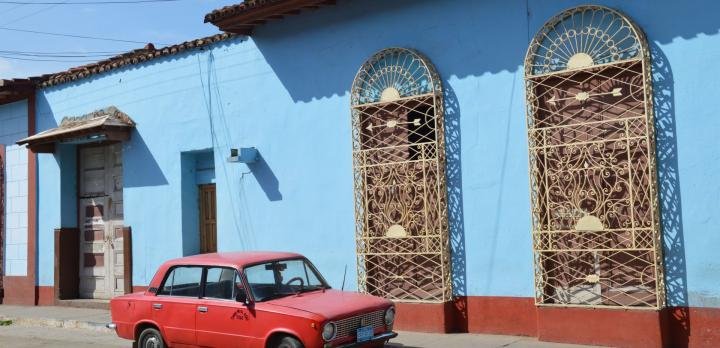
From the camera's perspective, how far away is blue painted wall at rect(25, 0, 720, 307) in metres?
8.00

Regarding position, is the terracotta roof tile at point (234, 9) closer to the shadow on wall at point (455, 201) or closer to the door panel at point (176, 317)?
the shadow on wall at point (455, 201)

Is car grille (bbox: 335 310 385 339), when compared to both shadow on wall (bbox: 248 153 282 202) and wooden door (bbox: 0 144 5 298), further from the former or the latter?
wooden door (bbox: 0 144 5 298)

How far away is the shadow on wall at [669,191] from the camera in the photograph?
797 cm

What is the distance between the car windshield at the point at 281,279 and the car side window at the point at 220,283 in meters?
0.22

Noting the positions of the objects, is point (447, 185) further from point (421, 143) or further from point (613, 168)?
point (613, 168)

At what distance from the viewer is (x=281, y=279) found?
8.17 metres

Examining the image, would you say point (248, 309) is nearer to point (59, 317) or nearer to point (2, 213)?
point (59, 317)

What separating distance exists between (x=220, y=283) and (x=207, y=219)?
527 centimetres

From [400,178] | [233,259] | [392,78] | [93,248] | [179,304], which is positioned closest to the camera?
[233,259]

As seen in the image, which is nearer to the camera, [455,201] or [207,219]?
[455,201]

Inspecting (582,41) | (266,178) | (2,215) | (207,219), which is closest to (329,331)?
(582,41)

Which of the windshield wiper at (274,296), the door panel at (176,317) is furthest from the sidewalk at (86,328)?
the door panel at (176,317)

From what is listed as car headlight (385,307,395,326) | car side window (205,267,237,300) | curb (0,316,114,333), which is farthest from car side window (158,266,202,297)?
curb (0,316,114,333)

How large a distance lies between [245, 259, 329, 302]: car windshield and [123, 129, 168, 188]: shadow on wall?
18.5ft
